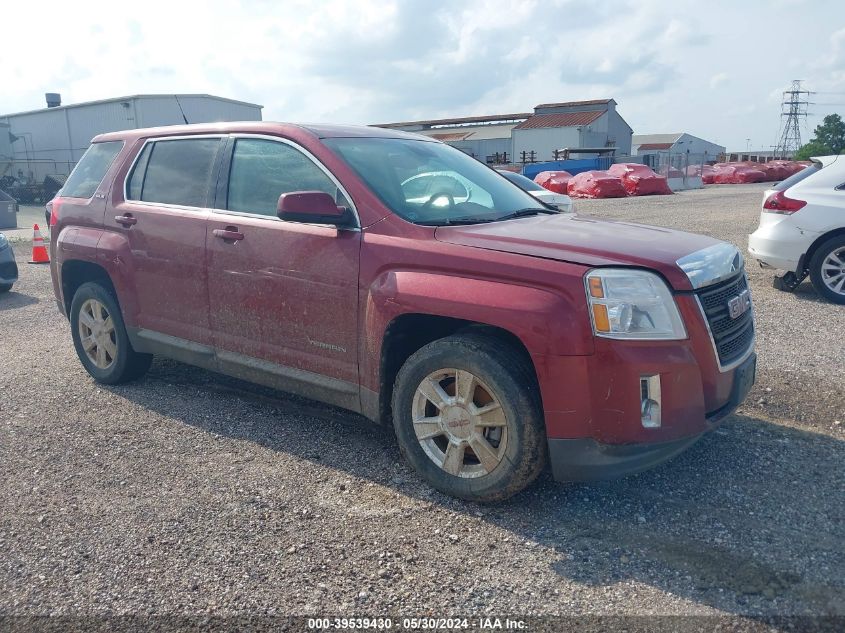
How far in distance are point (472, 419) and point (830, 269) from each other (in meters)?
6.34

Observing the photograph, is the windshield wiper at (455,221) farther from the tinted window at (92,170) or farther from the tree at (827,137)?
the tree at (827,137)

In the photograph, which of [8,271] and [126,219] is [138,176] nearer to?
[126,219]

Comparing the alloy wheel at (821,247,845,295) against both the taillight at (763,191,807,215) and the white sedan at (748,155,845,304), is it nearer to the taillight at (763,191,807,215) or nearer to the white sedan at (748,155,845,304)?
the white sedan at (748,155,845,304)

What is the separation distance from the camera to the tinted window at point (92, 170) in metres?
5.55

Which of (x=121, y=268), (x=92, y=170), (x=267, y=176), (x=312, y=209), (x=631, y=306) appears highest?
(x=92, y=170)

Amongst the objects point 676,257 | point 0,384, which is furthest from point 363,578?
point 0,384

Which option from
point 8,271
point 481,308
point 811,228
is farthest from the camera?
point 8,271

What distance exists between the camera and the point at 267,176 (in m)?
4.45

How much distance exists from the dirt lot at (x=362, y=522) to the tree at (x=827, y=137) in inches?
3086

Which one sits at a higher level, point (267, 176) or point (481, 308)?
point (267, 176)

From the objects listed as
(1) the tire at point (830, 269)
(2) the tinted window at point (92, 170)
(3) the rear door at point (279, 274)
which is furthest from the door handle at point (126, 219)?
(1) the tire at point (830, 269)

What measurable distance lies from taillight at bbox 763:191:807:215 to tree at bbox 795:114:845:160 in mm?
72846

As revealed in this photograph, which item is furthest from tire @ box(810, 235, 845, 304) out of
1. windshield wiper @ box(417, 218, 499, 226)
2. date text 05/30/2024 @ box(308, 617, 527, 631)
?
date text 05/30/2024 @ box(308, 617, 527, 631)

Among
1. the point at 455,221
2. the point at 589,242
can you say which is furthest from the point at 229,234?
the point at 589,242
